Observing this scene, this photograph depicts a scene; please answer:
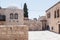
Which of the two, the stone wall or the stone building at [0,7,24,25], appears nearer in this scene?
the stone wall

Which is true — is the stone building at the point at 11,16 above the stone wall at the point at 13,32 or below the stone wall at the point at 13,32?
above

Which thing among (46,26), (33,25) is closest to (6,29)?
(33,25)

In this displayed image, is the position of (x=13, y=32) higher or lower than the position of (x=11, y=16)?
lower

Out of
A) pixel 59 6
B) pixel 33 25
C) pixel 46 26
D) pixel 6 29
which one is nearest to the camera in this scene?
pixel 6 29

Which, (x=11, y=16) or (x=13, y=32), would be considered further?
(x=11, y=16)

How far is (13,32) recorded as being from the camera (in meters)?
Result: 6.48

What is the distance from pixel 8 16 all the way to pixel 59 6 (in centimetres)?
1388

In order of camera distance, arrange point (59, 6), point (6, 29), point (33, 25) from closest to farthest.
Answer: point (6, 29)
point (59, 6)
point (33, 25)

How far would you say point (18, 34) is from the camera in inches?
256

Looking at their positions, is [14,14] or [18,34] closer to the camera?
[18,34]

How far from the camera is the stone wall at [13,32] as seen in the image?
645 centimetres

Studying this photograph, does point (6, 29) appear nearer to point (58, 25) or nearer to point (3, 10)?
point (58, 25)

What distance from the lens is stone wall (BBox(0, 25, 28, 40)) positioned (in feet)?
21.2

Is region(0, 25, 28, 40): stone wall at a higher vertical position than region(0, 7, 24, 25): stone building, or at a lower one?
lower
